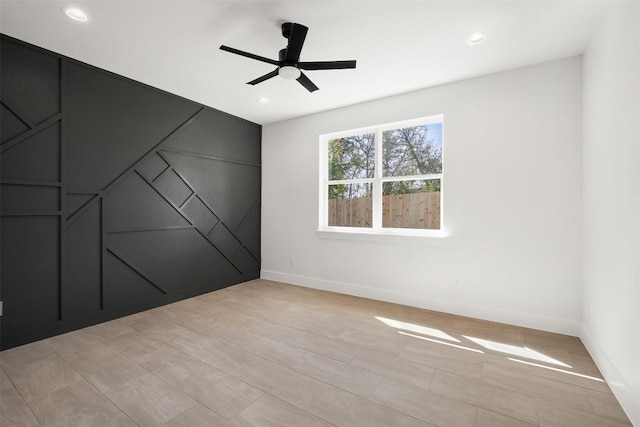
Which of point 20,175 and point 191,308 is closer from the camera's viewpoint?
point 20,175

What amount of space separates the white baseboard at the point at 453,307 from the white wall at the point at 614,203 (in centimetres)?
22

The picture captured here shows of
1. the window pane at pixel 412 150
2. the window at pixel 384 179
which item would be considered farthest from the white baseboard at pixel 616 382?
the window pane at pixel 412 150

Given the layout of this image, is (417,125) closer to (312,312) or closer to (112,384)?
(312,312)

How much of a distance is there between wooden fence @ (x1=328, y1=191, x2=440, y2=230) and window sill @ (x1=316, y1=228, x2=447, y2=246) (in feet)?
0.31

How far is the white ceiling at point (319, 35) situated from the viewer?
2082mm

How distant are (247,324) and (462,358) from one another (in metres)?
2.03

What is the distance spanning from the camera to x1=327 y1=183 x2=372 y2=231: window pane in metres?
4.07

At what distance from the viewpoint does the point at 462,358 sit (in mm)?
2299

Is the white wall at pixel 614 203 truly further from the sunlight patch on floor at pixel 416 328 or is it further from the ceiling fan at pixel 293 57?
the ceiling fan at pixel 293 57

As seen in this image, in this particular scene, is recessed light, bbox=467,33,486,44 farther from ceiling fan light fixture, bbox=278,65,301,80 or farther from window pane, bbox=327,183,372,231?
window pane, bbox=327,183,372,231

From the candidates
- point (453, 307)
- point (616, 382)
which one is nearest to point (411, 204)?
point (453, 307)

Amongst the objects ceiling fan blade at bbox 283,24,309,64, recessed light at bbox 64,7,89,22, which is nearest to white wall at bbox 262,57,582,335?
ceiling fan blade at bbox 283,24,309,64

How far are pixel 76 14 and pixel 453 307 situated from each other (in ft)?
14.5

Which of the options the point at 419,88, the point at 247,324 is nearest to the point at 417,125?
the point at 419,88
